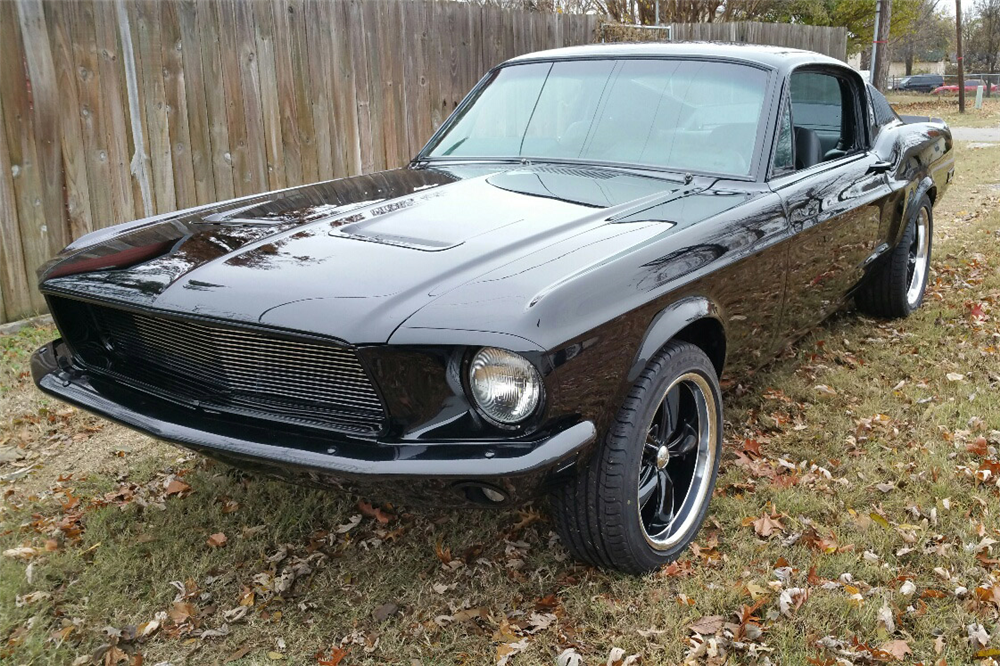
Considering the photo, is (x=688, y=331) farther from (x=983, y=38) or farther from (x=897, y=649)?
(x=983, y=38)

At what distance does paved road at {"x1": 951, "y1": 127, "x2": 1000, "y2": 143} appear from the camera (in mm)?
16355

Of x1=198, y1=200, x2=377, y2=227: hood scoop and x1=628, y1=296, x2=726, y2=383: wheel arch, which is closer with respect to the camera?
x1=628, y1=296, x2=726, y2=383: wheel arch

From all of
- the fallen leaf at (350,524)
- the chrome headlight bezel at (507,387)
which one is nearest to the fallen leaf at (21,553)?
the fallen leaf at (350,524)

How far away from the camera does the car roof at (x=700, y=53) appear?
3787mm

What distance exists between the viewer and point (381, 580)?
2.93 meters

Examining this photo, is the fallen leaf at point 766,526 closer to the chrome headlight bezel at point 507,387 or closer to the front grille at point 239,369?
the chrome headlight bezel at point 507,387

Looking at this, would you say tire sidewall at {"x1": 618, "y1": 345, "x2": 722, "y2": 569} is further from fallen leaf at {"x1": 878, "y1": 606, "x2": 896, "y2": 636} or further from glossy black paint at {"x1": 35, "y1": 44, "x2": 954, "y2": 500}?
fallen leaf at {"x1": 878, "y1": 606, "x2": 896, "y2": 636}

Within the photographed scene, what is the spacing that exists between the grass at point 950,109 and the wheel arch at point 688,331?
18711mm

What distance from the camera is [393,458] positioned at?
225 centimetres

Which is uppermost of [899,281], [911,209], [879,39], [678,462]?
[879,39]

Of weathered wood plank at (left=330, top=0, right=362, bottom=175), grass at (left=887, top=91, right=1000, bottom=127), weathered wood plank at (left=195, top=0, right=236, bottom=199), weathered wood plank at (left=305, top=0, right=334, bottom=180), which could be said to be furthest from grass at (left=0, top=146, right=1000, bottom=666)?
grass at (left=887, top=91, right=1000, bottom=127)

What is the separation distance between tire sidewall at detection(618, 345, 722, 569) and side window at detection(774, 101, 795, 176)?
113cm

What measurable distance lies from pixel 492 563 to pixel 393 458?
93 centimetres

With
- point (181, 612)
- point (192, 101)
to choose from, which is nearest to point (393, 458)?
point (181, 612)
